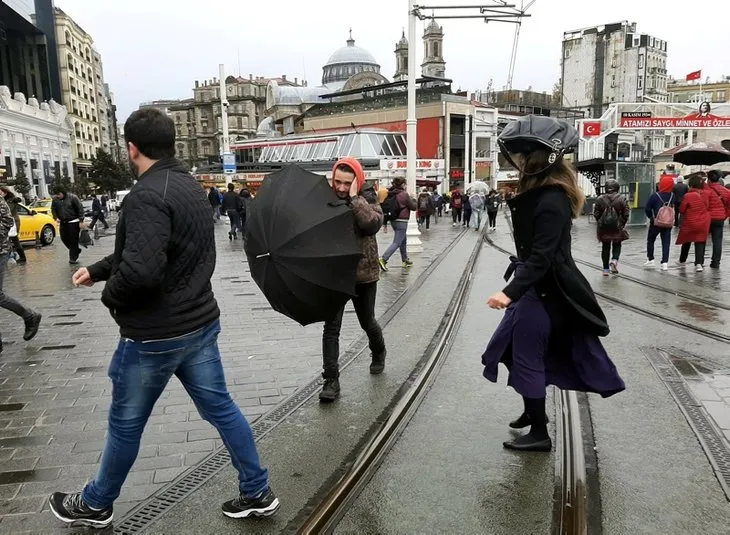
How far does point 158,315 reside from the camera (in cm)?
279

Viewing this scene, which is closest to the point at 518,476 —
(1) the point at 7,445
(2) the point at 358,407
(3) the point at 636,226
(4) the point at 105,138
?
(2) the point at 358,407

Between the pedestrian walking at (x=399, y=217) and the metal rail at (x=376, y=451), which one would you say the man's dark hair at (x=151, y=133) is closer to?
the metal rail at (x=376, y=451)

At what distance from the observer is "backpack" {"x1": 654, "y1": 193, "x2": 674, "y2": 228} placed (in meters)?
11.0

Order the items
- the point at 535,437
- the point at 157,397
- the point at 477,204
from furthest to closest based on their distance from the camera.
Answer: the point at 477,204 → the point at 535,437 → the point at 157,397

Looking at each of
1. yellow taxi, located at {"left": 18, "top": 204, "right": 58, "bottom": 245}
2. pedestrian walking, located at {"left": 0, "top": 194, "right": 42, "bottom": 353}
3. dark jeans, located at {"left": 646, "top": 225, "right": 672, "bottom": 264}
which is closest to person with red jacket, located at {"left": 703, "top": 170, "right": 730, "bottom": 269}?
dark jeans, located at {"left": 646, "top": 225, "right": 672, "bottom": 264}

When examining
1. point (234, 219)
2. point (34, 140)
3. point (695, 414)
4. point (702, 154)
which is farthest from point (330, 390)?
point (34, 140)

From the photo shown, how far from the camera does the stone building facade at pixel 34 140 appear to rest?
4194 centimetres

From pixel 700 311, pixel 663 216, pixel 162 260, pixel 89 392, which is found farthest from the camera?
pixel 663 216

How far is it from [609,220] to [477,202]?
12.4 m

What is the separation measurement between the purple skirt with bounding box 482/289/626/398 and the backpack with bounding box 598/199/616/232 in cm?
754

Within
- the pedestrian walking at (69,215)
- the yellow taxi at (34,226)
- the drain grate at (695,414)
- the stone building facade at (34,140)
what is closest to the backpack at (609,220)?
the drain grate at (695,414)

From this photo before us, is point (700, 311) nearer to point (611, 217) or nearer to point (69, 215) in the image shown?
point (611, 217)

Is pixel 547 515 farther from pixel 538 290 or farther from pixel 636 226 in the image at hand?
pixel 636 226

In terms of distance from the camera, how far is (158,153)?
2.87 m
